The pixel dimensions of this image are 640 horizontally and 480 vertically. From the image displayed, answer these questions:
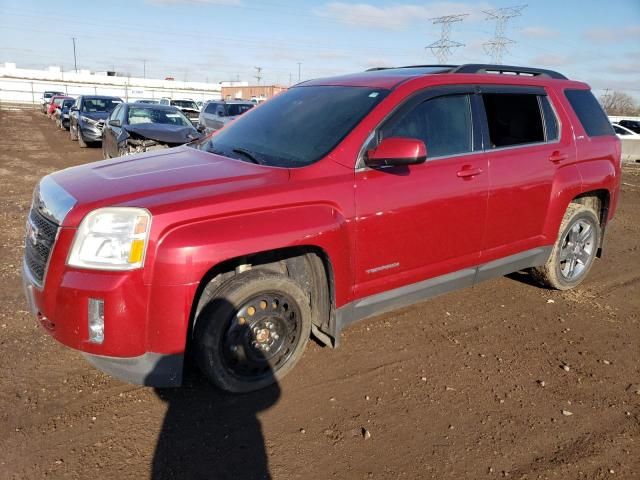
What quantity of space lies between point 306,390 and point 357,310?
620mm

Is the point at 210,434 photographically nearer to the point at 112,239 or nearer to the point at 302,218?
the point at 112,239

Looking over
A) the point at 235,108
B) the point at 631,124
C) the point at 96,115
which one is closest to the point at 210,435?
the point at 235,108

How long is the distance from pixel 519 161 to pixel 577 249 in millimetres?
1565

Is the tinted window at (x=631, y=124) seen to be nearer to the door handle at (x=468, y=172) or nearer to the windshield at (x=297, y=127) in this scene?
the door handle at (x=468, y=172)

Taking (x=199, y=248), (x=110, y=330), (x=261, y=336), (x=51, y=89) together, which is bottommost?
(x=51, y=89)

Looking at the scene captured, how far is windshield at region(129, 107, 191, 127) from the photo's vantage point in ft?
36.9

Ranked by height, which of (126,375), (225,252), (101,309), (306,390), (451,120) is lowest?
(306,390)

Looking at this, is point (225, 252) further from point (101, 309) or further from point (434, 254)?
point (434, 254)

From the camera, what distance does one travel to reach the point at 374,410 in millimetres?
3004

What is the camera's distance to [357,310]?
3334 mm

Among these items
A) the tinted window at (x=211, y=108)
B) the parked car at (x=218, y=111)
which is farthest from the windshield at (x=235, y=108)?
the tinted window at (x=211, y=108)

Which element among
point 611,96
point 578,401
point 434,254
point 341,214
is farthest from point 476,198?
point 611,96

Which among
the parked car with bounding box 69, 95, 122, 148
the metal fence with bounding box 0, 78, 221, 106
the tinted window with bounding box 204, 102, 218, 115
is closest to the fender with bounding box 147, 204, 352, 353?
the parked car with bounding box 69, 95, 122, 148

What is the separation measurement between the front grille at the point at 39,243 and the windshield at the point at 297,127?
1.25 m
